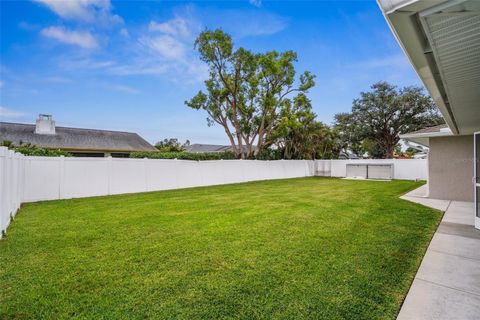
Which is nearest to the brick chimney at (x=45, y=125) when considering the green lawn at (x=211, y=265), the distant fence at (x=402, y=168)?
the green lawn at (x=211, y=265)

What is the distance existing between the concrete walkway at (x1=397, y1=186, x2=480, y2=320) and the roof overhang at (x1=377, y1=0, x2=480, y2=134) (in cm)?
245

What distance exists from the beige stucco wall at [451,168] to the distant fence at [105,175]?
10.6 meters

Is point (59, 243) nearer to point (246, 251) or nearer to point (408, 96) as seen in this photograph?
point (246, 251)

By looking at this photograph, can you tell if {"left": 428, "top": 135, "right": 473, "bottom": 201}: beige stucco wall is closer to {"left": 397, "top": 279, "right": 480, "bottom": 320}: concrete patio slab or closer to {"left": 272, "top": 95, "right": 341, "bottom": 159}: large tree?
{"left": 397, "top": 279, "right": 480, "bottom": 320}: concrete patio slab

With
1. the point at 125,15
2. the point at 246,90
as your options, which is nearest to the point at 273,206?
the point at 125,15

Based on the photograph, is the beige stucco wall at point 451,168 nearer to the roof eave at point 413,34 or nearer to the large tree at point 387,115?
the roof eave at point 413,34

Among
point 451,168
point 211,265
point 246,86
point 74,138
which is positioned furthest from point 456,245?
point 74,138

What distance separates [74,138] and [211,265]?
2136 cm

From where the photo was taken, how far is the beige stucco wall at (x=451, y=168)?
934cm

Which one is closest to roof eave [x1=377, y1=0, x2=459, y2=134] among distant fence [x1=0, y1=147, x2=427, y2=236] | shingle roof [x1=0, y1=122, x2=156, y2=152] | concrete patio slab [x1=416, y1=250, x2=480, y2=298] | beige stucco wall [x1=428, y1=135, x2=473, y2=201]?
concrete patio slab [x1=416, y1=250, x2=480, y2=298]

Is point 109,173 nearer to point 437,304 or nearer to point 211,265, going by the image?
point 211,265

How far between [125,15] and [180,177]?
7.79 meters

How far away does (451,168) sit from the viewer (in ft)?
31.6

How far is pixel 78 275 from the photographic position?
10.5 feet
